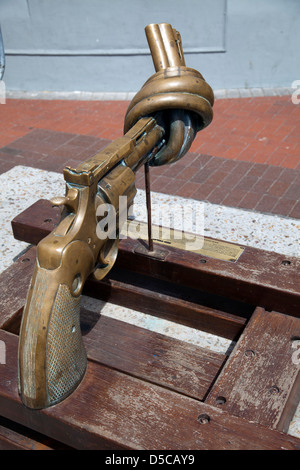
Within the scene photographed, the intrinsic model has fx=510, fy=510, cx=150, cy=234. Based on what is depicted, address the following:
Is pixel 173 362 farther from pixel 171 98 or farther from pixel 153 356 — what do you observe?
pixel 171 98

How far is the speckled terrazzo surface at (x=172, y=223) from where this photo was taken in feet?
7.79

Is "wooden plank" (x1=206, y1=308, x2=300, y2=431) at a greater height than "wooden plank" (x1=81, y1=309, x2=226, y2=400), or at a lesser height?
greater

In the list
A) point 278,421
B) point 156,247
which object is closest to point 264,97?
point 156,247

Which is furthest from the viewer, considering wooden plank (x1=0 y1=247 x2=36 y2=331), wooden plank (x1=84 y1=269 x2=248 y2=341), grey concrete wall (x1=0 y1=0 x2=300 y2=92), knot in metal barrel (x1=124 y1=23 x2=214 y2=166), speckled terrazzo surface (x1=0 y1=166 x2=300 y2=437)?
grey concrete wall (x1=0 y1=0 x2=300 y2=92)

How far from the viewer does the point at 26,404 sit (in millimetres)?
1507

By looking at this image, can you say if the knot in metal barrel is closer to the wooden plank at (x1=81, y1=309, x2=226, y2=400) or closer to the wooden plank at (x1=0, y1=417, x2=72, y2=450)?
the wooden plank at (x1=81, y1=309, x2=226, y2=400)

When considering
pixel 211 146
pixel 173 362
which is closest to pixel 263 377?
pixel 173 362

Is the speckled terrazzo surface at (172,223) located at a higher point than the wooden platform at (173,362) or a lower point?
lower

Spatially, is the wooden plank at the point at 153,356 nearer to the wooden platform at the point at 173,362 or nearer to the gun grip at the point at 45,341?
the wooden platform at the point at 173,362

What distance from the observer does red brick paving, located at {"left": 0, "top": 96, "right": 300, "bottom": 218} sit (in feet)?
12.0

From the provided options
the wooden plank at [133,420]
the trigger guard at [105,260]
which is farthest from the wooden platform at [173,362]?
the trigger guard at [105,260]

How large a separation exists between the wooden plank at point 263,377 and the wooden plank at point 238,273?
10 cm

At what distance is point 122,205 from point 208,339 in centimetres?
83

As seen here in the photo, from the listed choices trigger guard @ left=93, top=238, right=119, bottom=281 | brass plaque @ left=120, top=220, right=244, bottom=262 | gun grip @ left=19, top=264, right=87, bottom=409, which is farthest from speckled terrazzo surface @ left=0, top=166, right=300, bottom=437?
gun grip @ left=19, top=264, right=87, bottom=409
